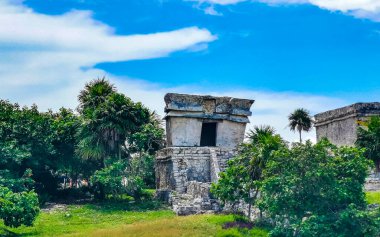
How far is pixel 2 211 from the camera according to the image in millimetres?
21844

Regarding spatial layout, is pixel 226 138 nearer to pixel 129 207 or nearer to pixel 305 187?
pixel 129 207

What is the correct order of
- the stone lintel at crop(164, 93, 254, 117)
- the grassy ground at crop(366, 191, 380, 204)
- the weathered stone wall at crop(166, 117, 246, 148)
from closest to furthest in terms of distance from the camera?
1. the grassy ground at crop(366, 191, 380, 204)
2. the stone lintel at crop(164, 93, 254, 117)
3. the weathered stone wall at crop(166, 117, 246, 148)

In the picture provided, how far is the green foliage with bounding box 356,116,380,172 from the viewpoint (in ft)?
95.9

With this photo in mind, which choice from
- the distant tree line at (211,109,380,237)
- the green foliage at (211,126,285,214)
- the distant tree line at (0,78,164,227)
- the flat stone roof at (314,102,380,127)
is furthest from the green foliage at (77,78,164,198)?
the flat stone roof at (314,102,380,127)

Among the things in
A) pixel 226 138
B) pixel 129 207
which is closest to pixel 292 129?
pixel 226 138

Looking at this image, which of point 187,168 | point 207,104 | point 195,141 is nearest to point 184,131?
point 195,141

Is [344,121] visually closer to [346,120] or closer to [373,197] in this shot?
[346,120]

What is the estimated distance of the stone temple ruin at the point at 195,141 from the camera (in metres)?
28.9

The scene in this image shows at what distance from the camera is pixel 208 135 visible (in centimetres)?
3456

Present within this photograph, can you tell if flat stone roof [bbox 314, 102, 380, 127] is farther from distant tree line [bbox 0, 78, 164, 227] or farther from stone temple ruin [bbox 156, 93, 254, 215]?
distant tree line [bbox 0, 78, 164, 227]

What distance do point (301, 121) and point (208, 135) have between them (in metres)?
8.42

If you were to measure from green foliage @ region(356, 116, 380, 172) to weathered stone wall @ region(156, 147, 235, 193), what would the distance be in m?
6.13

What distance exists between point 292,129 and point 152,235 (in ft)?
72.4

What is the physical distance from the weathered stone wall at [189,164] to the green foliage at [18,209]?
8004 mm
